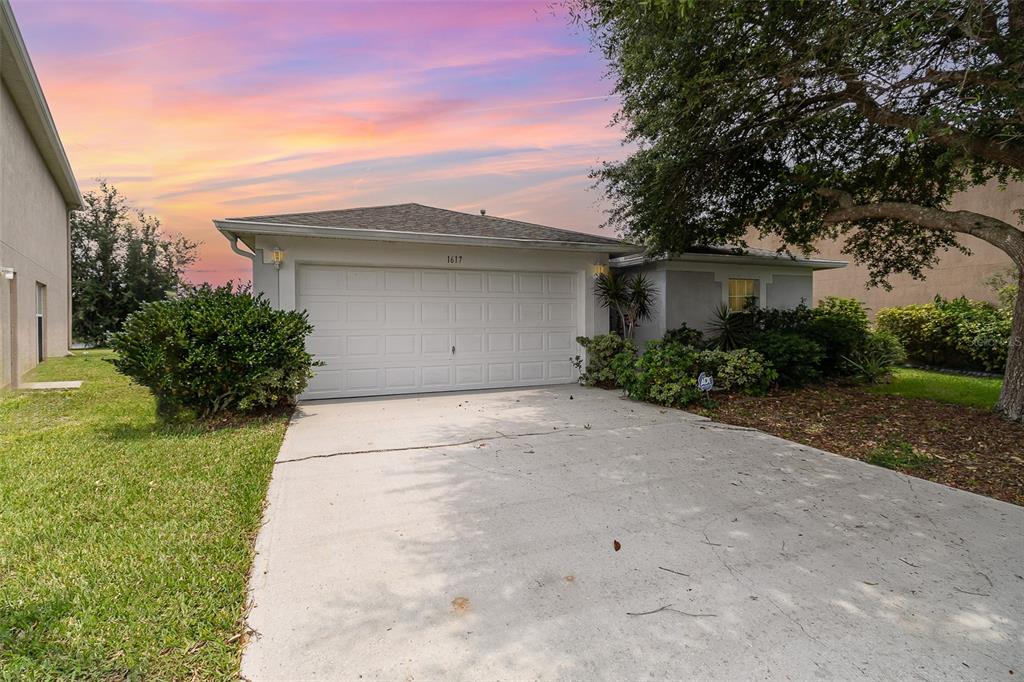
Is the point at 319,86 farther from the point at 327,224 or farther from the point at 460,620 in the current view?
the point at 460,620

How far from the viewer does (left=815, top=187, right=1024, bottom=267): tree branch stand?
6672mm

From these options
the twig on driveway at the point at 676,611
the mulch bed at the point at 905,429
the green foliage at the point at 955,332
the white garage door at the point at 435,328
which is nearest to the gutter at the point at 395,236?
the white garage door at the point at 435,328

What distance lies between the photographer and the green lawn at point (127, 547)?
2217 mm

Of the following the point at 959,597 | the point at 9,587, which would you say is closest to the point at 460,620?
the point at 9,587

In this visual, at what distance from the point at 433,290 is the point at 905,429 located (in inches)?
277

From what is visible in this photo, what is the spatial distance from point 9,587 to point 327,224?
634cm

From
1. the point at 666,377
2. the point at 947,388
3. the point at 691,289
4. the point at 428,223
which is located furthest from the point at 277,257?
the point at 947,388

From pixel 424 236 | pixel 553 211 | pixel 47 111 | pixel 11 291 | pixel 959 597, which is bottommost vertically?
pixel 959 597

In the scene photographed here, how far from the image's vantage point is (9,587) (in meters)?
2.69

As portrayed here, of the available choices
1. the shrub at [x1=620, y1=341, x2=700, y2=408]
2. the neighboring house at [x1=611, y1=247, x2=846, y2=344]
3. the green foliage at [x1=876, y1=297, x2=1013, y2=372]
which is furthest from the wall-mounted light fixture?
the green foliage at [x1=876, y1=297, x2=1013, y2=372]

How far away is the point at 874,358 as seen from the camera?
10.3m

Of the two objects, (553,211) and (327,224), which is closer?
(327,224)

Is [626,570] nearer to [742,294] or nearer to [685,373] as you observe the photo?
[685,373]

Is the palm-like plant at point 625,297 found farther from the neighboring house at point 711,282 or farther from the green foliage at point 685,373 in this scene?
the green foliage at point 685,373
